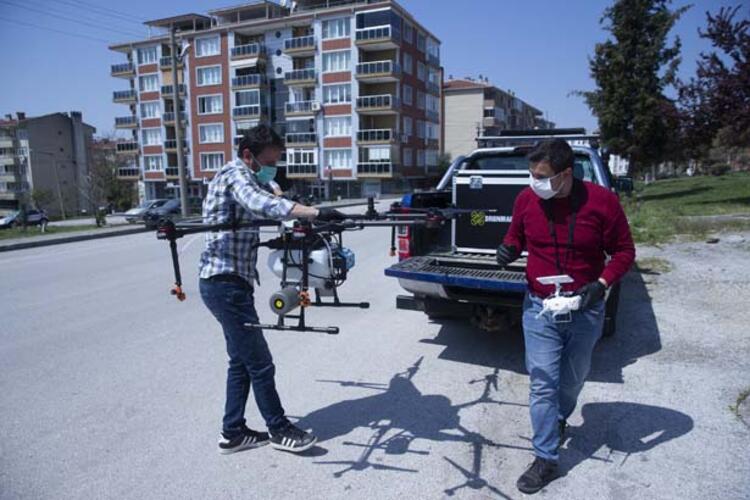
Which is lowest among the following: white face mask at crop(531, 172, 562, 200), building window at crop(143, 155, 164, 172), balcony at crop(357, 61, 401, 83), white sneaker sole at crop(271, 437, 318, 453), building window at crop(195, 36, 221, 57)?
white sneaker sole at crop(271, 437, 318, 453)

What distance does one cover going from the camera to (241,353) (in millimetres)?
3506

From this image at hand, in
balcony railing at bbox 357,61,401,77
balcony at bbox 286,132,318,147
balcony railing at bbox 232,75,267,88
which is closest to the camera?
balcony railing at bbox 357,61,401,77

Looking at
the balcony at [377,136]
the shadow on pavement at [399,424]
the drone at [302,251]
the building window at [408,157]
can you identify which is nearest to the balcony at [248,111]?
the balcony at [377,136]

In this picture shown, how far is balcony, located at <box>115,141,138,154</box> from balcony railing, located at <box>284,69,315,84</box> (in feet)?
73.2

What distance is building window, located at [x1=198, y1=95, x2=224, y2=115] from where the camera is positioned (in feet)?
190

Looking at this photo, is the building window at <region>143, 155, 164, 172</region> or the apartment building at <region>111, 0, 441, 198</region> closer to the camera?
the apartment building at <region>111, 0, 441, 198</region>

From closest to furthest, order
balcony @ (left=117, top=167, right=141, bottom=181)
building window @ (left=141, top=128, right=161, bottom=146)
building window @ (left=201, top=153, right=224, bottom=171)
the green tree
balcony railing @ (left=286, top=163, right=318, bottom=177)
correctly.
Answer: the green tree
balcony railing @ (left=286, top=163, right=318, bottom=177)
building window @ (left=201, top=153, right=224, bottom=171)
building window @ (left=141, top=128, right=161, bottom=146)
balcony @ (left=117, top=167, right=141, bottom=181)

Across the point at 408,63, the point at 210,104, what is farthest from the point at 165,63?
the point at 408,63

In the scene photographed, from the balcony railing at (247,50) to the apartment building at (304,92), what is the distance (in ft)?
0.33

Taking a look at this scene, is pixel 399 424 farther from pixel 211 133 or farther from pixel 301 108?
pixel 211 133

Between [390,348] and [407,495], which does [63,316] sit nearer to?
[390,348]

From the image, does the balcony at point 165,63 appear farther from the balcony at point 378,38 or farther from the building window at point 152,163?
the balcony at point 378,38

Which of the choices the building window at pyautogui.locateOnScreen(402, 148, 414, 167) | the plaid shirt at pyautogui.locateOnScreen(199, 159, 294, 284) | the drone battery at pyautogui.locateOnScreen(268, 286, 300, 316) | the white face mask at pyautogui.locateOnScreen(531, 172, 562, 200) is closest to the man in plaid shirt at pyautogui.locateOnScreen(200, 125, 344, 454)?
the plaid shirt at pyautogui.locateOnScreen(199, 159, 294, 284)

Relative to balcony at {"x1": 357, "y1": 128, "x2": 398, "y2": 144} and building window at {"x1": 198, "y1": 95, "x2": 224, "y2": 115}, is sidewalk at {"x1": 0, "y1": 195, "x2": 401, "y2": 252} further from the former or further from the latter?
building window at {"x1": 198, "y1": 95, "x2": 224, "y2": 115}
